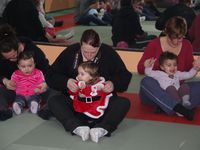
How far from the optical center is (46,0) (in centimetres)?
1252

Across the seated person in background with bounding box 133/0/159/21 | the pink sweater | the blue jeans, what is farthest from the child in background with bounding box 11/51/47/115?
the seated person in background with bounding box 133/0/159/21

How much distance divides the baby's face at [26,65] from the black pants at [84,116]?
0.55 meters

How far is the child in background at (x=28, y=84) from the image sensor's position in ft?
14.6

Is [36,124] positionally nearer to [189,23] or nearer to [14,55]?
[14,55]

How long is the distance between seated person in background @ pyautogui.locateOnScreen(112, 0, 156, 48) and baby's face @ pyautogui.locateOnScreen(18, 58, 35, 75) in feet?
9.75

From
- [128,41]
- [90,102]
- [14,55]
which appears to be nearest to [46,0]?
[128,41]

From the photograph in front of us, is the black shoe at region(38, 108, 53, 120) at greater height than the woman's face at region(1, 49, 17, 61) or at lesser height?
lesser

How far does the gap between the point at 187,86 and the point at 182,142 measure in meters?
0.94

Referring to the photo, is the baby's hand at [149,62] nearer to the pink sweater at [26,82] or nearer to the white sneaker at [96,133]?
the white sneaker at [96,133]

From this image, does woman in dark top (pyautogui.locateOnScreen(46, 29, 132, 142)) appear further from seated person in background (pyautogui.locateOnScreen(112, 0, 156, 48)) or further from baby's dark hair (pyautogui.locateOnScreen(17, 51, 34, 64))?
seated person in background (pyautogui.locateOnScreen(112, 0, 156, 48))

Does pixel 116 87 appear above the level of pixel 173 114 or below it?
above

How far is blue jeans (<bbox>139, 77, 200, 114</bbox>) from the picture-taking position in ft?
13.9

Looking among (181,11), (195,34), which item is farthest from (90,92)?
(181,11)

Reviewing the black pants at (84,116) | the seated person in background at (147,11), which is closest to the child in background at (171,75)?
the black pants at (84,116)
